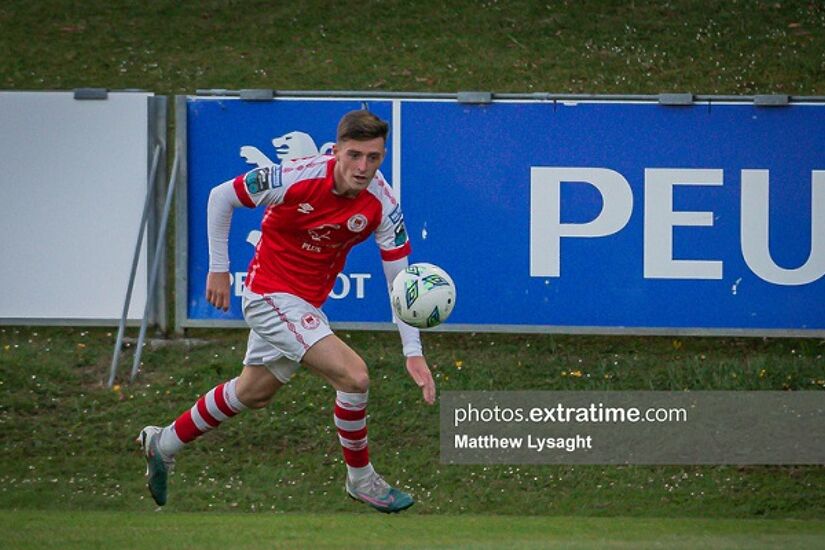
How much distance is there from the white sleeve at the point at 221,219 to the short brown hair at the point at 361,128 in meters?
0.75

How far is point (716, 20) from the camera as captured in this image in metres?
18.7

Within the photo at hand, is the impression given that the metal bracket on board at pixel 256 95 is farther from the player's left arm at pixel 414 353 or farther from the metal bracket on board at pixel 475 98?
the player's left arm at pixel 414 353

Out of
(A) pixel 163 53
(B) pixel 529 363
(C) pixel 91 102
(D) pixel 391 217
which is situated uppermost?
(A) pixel 163 53

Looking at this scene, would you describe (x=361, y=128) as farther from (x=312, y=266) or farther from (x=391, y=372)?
(x=391, y=372)

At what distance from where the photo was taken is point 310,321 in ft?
29.8

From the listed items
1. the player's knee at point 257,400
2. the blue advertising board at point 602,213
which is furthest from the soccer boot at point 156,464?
the blue advertising board at point 602,213

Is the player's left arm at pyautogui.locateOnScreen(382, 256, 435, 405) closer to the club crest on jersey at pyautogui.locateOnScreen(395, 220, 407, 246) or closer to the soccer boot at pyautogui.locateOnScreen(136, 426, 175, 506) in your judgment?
the club crest on jersey at pyautogui.locateOnScreen(395, 220, 407, 246)

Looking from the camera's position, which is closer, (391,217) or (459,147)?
(391,217)

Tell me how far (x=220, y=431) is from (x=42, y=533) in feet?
10.8

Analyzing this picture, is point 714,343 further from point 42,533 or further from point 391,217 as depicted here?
point 42,533

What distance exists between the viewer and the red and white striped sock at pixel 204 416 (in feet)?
31.1

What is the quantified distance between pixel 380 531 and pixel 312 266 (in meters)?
1.72

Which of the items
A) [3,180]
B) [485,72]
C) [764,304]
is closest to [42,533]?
[3,180]

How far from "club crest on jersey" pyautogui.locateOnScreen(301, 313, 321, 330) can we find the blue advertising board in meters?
3.83
